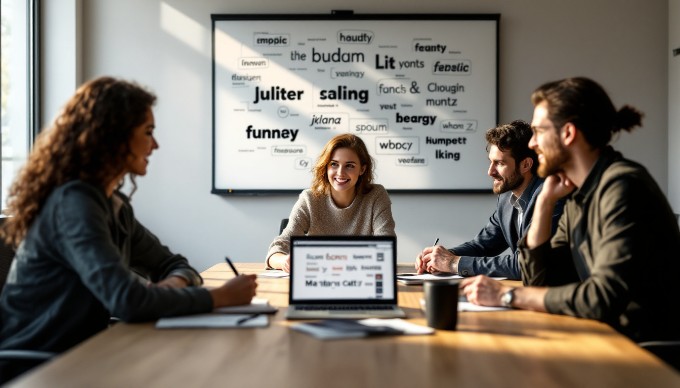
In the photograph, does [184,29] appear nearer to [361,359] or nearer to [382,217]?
[382,217]

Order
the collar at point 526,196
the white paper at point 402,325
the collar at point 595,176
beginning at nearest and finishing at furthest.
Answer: the white paper at point 402,325, the collar at point 595,176, the collar at point 526,196

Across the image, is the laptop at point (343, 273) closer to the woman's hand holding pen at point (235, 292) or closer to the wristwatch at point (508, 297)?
the woman's hand holding pen at point (235, 292)

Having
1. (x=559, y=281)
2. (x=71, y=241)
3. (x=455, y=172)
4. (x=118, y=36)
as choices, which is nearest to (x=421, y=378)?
(x=71, y=241)

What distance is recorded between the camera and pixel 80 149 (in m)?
2.03

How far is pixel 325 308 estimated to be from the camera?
2.12 m

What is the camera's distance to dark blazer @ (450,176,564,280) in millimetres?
2809

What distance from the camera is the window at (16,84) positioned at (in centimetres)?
443

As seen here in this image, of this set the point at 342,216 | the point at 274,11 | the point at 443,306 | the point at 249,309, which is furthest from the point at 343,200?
the point at 443,306

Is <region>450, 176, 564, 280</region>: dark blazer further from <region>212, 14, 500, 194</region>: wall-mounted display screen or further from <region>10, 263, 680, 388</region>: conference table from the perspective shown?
<region>212, 14, 500, 194</region>: wall-mounted display screen

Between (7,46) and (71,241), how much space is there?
3080 mm

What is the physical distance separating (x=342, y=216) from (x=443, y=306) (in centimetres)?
189

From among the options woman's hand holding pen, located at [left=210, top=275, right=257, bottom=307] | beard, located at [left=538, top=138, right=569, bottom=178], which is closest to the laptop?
woman's hand holding pen, located at [left=210, top=275, right=257, bottom=307]

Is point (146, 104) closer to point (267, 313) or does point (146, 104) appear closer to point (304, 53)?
point (267, 313)

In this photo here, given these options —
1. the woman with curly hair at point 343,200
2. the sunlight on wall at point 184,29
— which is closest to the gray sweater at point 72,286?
the woman with curly hair at point 343,200
